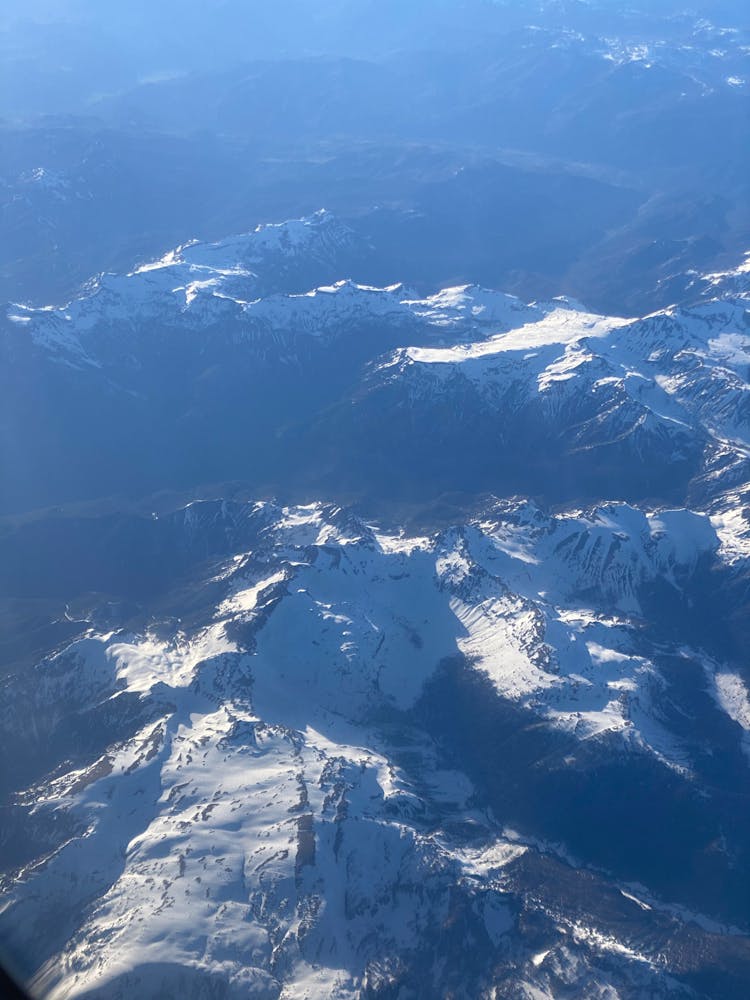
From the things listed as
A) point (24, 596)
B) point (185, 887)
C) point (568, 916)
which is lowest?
point (24, 596)

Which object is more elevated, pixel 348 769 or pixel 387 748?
pixel 348 769

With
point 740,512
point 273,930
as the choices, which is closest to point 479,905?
point 273,930

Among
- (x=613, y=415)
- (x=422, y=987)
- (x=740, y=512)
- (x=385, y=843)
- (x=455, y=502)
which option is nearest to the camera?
(x=422, y=987)

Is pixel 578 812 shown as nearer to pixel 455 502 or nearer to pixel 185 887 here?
pixel 185 887

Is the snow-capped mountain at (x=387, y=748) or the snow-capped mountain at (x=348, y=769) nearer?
the snow-capped mountain at (x=348, y=769)

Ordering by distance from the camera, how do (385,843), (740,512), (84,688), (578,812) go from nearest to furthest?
(385,843), (578,812), (84,688), (740,512)

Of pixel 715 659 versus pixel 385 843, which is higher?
pixel 385 843

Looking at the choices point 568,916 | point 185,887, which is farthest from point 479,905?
point 185,887

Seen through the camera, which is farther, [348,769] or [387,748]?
[387,748]

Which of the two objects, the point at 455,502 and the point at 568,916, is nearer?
the point at 568,916

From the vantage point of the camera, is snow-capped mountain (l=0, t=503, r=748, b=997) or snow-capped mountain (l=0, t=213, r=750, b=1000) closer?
snow-capped mountain (l=0, t=503, r=748, b=997)
